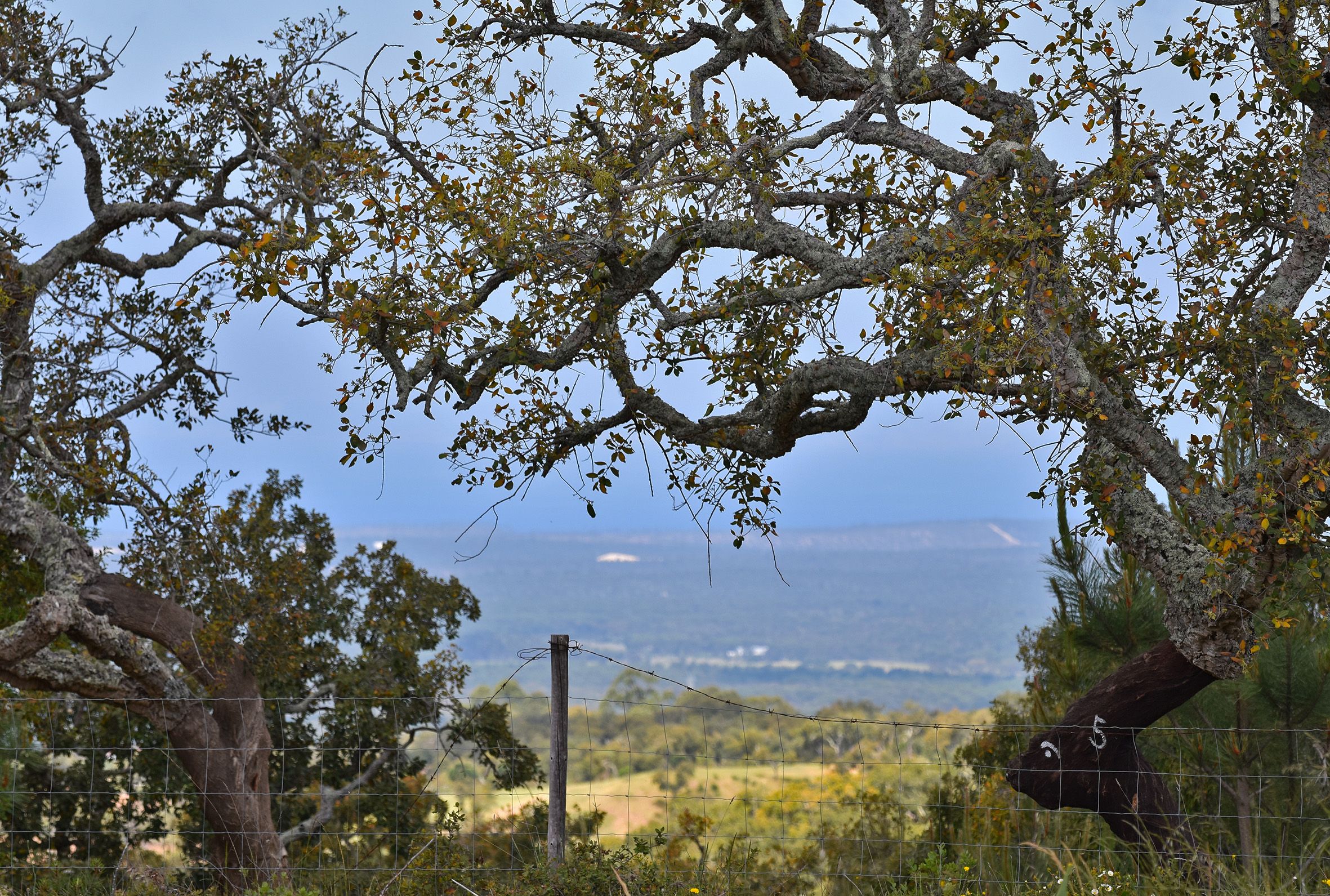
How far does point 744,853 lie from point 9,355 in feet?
19.0

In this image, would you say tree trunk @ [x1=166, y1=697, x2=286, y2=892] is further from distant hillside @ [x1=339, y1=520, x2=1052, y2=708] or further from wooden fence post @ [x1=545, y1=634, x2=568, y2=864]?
distant hillside @ [x1=339, y1=520, x2=1052, y2=708]

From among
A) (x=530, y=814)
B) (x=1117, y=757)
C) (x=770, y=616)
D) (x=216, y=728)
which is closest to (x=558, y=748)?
(x=1117, y=757)

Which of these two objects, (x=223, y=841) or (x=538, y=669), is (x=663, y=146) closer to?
(x=223, y=841)

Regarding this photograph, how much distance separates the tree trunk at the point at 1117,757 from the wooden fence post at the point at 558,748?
255cm

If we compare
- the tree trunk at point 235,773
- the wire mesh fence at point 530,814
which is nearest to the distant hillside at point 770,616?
the wire mesh fence at point 530,814

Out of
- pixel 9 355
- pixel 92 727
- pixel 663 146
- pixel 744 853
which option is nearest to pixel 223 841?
pixel 92 727

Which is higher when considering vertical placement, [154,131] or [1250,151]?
[154,131]

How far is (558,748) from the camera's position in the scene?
5031 millimetres

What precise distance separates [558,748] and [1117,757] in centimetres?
306

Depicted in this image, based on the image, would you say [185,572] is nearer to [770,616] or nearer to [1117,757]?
[1117,757]

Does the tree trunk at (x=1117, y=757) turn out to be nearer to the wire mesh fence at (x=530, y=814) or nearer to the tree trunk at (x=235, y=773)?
the wire mesh fence at (x=530, y=814)

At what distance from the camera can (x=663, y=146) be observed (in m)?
6.05

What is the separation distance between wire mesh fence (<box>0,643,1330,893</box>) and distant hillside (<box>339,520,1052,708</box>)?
77332 mm

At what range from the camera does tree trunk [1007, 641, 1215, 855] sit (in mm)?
5840
